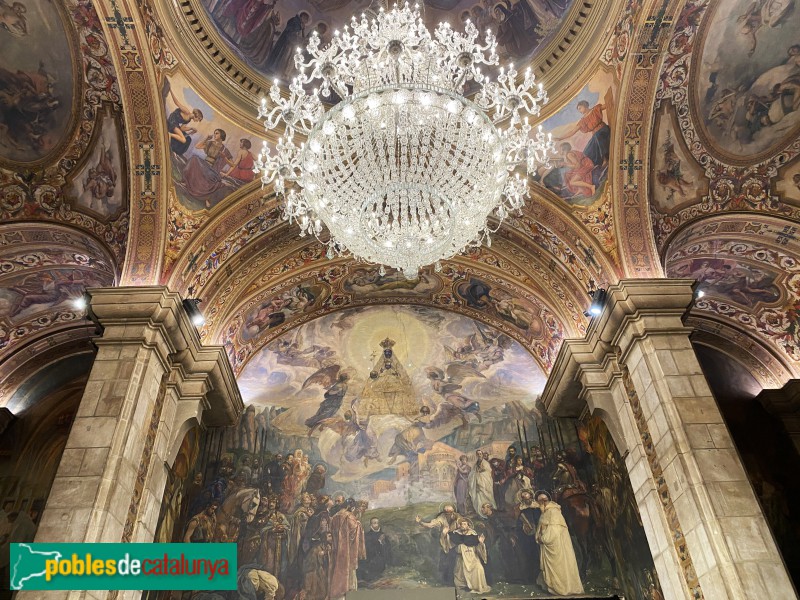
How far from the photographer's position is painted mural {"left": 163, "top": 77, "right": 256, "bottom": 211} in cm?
828

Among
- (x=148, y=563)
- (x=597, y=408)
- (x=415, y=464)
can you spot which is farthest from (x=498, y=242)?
(x=148, y=563)

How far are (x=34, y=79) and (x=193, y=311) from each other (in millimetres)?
3470

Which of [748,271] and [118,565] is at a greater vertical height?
[748,271]

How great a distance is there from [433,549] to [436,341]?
148 inches

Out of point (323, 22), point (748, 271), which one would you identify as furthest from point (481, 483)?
point (323, 22)

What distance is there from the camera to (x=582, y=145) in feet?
28.7

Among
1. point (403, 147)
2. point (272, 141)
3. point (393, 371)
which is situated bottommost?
point (403, 147)

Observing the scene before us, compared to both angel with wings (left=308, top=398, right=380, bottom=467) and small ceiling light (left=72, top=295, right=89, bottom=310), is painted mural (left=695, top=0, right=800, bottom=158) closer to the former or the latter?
angel with wings (left=308, top=398, right=380, bottom=467)

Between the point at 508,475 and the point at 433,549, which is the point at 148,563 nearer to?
the point at 433,549

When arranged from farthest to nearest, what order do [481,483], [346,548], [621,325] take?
[481,483] < [346,548] < [621,325]

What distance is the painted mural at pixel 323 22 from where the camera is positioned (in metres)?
8.52

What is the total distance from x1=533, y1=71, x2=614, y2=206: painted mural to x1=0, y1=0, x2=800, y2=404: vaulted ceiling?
3cm

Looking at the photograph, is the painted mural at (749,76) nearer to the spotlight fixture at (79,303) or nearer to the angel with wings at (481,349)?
the angel with wings at (481,349)

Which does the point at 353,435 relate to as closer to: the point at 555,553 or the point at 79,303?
the point at 555,553
